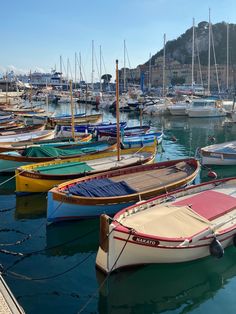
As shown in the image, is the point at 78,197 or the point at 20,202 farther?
the point at 20,202

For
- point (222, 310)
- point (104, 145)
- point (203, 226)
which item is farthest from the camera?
point (104, 145)

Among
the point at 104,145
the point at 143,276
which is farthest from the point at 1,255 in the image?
the point at 104,145

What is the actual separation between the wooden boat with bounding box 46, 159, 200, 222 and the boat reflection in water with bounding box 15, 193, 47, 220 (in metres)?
2.11

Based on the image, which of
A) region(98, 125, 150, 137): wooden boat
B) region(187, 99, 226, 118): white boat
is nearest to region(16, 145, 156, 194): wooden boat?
region(98, 125, 150, 137): wooden boat

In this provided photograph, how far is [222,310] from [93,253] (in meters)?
4.91

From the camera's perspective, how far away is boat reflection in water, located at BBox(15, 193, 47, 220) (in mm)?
16219

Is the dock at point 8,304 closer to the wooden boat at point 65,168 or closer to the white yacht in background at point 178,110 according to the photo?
the wooden boat at point 65,168

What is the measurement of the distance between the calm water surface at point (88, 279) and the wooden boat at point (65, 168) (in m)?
2.50

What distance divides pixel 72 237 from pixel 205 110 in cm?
4747

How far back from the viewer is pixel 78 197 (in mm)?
14031

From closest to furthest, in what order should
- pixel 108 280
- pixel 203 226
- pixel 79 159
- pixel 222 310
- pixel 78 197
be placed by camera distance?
1. pixel 222 310
2. pixel 108 280
3. pixel 203 226
4. pixel 78 197
5. pixel 79 159

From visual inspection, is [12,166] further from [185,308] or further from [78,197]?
[185,308]

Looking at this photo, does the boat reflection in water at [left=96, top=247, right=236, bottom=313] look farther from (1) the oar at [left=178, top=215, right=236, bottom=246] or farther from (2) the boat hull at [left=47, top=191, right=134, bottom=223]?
(2) the boat hull at [left=47, top=191, right=134, bottom=223]

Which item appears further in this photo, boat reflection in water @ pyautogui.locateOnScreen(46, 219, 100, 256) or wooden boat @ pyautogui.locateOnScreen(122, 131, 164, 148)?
wooden boat @ pyautogui.locateOnScreen(122, 131, 164, 148)
